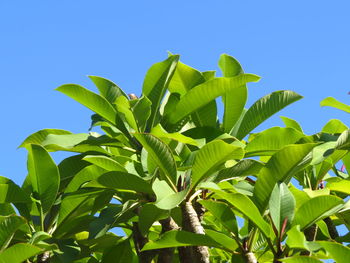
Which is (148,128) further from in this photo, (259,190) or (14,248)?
(14,248)

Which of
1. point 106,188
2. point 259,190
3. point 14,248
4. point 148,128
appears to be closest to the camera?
point 14,248

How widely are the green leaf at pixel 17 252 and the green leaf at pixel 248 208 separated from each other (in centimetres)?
62

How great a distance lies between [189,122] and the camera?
106 inches

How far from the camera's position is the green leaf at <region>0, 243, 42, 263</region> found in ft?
6.77

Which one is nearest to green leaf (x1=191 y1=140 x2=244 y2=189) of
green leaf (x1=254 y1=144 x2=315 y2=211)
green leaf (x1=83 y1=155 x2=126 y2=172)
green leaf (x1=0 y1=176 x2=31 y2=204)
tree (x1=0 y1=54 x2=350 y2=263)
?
tree (x1=0 y1=54 x2=350 y2=263)

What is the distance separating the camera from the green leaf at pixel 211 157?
2109mm

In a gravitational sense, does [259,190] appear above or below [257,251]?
above

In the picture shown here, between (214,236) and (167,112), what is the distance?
61cm

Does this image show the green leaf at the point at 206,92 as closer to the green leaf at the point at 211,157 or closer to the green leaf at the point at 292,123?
Result: the green leaf at the point at 211,157

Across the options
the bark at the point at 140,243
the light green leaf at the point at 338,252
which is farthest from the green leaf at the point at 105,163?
the light green leaf at the point at 338,252

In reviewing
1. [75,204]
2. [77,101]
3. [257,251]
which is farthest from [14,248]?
[257,251]

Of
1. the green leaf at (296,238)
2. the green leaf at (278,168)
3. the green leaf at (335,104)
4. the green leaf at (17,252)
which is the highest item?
the green leaf at (335,104)

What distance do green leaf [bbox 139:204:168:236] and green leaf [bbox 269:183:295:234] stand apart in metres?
0.36

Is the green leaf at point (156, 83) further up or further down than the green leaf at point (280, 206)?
further up
